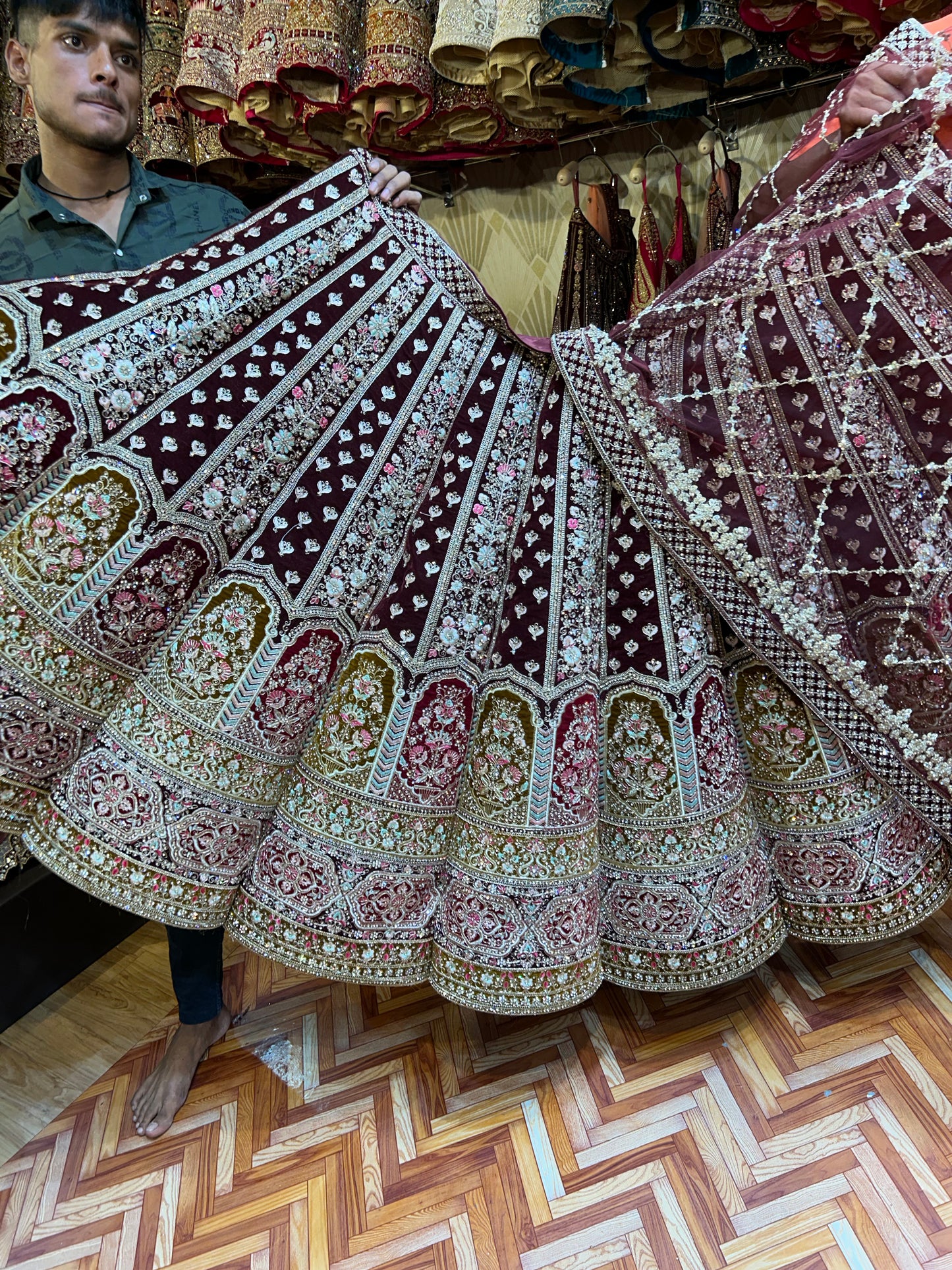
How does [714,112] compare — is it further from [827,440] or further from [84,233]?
[84,233]

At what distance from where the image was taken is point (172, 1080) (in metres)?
1.24

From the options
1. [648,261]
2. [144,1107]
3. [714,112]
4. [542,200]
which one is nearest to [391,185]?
[648,261]

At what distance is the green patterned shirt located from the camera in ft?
3.70

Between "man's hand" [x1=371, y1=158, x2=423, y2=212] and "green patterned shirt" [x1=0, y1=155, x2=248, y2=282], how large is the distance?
282 mm

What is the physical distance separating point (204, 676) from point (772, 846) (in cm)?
82

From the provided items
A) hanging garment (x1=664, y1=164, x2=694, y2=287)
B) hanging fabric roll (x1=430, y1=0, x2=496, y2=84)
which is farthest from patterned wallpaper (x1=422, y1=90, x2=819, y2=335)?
hanging fabric roll (x1=430, y1=0, x2=496, y2=84)

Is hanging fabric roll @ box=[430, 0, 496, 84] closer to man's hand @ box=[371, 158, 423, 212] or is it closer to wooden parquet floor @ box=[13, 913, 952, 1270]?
man's hand @ box=[371, 158, 423, 212]

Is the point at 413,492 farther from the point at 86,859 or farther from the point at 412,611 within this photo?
the point at 86,859

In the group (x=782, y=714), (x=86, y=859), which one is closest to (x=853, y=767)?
(x=782, y=714)

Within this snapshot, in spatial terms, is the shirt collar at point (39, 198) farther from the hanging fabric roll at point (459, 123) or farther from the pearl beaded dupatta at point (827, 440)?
the hanging fabric roll at point (459, 123)

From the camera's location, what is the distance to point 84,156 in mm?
1146

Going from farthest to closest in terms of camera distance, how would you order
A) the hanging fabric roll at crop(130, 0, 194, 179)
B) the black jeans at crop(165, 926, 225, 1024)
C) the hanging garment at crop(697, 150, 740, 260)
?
the hanging fabric roll at crop(130, 0, 194, 179) → the hanging garment at crop(697, 150, 740, 260) → the black jeans at crop(165, 926, 225, 1024)

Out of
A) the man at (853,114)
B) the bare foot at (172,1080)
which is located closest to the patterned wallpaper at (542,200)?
the man at (853,114)

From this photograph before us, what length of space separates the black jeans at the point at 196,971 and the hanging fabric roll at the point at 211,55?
71.2 inches
